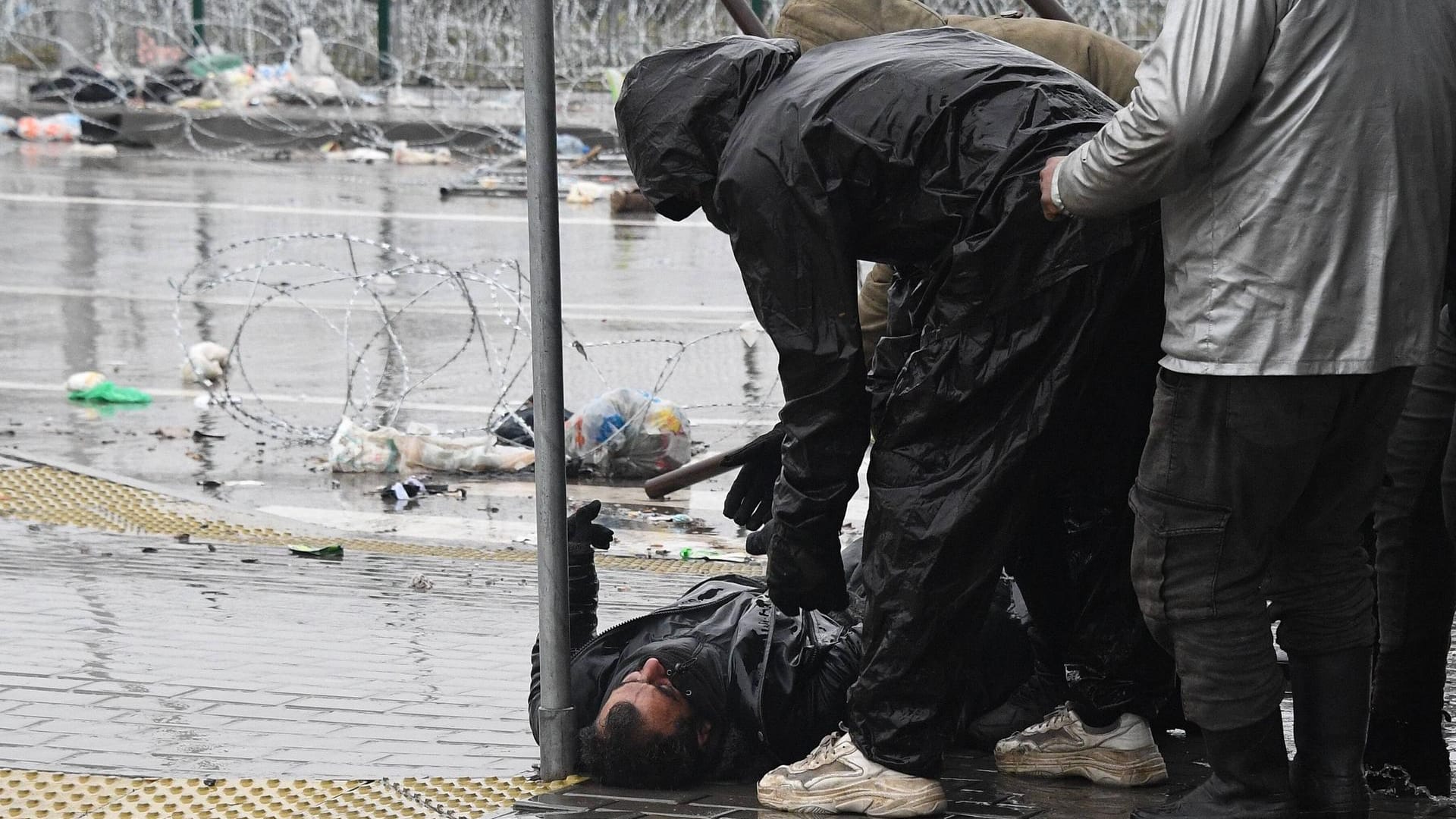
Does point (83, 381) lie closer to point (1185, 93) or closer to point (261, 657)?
point (261, 657)

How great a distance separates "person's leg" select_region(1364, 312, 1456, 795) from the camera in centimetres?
391

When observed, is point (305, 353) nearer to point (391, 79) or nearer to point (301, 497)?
point (301, 497)

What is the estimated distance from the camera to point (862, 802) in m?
3.89

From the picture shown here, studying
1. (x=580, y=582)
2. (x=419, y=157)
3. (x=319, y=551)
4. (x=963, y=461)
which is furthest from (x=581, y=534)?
(x=419, y=157)

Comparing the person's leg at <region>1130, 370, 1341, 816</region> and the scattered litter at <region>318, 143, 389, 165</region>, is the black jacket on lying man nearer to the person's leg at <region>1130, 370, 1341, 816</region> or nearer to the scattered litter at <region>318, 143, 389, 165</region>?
the person's leg at <region>1130, 370, 1341, 816</region>

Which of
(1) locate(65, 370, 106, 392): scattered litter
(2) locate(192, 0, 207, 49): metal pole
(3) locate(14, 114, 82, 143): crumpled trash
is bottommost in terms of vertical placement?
(1) locate(65, 370, 106, 392): scattered litter

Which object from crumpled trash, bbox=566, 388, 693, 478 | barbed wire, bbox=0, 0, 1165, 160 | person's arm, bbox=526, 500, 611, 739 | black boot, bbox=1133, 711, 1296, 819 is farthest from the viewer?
barbed wire, bbox=0, 0, 1165, 160

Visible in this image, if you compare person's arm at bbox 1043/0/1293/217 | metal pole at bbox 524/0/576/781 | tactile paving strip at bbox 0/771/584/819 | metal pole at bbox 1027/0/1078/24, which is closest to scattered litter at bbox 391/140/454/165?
metal pole at bbox 1027/0/1078/24

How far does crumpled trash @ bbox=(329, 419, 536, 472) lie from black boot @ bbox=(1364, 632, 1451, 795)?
15.3 feet

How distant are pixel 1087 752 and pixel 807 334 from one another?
1.16m

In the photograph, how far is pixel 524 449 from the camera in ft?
26.9

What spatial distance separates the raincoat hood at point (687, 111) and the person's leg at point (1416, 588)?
1.48 meters

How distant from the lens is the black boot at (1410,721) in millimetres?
3986

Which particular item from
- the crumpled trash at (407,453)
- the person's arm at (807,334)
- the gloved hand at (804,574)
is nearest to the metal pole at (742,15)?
the person's arm at (807,334)
